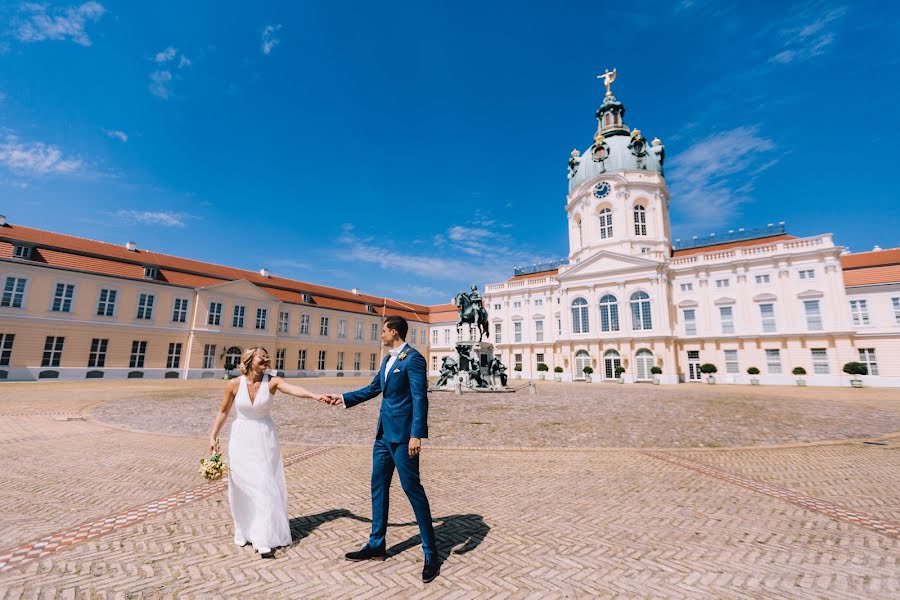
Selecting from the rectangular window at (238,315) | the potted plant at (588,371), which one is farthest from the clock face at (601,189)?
the rectangular window at (238,315)

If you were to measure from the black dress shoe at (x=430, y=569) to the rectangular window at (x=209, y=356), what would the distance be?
37292 millimetres

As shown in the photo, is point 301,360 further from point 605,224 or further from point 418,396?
point 418,396

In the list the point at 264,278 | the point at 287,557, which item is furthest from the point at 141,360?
the point at 287,557

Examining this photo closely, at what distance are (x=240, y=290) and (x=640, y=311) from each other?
1545 inches

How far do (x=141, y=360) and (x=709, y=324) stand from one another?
1961 inches

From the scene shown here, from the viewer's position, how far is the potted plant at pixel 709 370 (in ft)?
111

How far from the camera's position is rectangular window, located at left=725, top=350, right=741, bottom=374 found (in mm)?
34562

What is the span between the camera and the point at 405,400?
3539 millimetres

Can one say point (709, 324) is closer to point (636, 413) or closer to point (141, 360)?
point (636, 413)

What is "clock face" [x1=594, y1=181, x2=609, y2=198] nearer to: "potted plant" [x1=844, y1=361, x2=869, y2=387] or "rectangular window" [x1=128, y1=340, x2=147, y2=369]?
"potted plant" [x1=844, y1=361, x2=869, y2=387]

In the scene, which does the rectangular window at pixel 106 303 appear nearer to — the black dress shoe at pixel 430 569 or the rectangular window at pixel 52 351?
the rectangular window at pixel 52 351

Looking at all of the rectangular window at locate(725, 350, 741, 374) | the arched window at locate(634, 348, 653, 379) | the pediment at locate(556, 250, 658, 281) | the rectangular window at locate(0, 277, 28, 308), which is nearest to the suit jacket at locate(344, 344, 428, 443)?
the rectangular window at locate(0, 277, 28, 308)

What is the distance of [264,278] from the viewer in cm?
4166

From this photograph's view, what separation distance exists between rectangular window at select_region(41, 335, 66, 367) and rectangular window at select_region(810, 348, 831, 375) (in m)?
57.9
